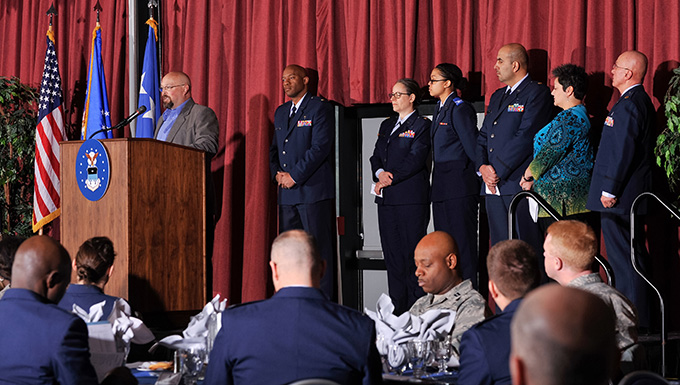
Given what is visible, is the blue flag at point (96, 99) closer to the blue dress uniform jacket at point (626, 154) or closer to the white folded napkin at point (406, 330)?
the blue dress uniform jacket at point (626, 154)

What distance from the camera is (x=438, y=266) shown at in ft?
13.1

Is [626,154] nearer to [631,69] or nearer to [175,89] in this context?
[631,69]

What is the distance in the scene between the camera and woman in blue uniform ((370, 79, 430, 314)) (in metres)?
5.94

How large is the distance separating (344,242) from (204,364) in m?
4.02

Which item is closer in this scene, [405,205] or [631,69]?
[631,69]

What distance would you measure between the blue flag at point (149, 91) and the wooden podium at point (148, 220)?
195 cm

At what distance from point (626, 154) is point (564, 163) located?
1.31ft

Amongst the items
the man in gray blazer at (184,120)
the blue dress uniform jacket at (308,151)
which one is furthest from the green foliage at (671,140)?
the man in gray blazer at (184,120)

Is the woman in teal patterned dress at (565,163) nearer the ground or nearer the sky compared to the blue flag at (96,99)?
nearer the ground

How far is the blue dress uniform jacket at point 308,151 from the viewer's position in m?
6.21

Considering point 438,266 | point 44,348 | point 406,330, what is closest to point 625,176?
point 438,266

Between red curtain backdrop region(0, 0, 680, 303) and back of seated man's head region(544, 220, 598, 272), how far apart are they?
263 cm

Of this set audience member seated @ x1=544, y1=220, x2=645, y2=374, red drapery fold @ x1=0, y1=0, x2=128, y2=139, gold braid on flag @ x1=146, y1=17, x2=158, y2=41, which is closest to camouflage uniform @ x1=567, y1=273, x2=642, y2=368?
audience member seated @ x1=544, y1=220, x2=645, y2=374

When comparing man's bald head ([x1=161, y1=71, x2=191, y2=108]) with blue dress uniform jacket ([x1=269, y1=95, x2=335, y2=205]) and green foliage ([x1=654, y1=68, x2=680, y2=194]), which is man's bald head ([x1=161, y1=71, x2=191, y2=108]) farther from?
green foliage ([x1=654, y1=68, x2=680, y2=194])
